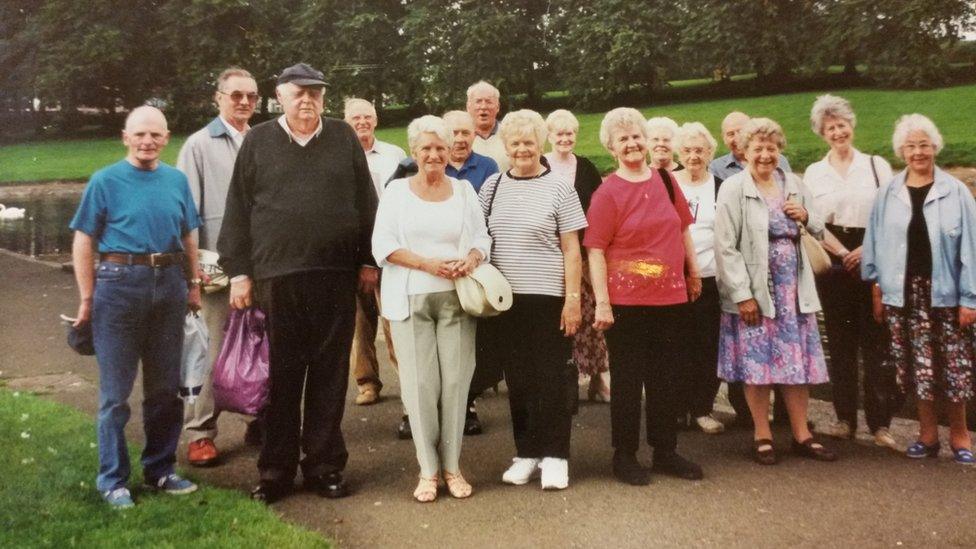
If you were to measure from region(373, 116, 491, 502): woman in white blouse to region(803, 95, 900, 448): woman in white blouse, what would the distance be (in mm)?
2289

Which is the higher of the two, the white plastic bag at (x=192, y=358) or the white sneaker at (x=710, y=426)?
the white plastic bag at (x=192, y=358)

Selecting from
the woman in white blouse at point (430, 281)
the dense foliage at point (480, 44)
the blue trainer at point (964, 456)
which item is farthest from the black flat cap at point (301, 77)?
the dense foliage at point (480, 44)

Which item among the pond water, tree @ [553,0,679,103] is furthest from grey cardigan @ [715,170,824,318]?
the pond water

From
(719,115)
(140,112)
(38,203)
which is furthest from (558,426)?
(38,203)

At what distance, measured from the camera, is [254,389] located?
454cm

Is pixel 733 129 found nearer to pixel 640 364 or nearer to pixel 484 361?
pixel 640 364

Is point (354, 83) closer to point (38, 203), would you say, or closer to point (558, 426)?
point (558, 426)

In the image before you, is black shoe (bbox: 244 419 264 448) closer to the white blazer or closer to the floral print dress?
the white blazer

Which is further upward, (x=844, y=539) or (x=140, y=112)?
(x=140, y=112)

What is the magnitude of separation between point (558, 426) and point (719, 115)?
17.5 feet

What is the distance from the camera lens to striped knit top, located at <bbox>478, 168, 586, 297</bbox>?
13.9 ft

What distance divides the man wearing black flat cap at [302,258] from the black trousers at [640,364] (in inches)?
50.5

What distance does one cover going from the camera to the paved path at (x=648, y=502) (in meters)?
3.72

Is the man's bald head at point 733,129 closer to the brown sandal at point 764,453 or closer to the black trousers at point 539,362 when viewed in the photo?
the brown sandal at point 764,453
